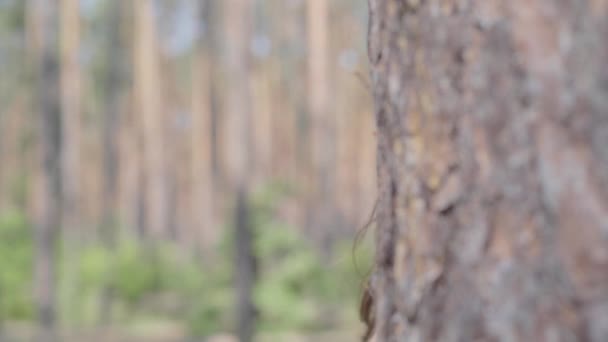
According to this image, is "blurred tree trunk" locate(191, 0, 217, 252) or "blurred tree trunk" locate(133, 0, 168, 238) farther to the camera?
"blurred tree trunk" locate(191, 0, 217, 252)

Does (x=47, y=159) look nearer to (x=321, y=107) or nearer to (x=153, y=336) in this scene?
(x=153, y=336)

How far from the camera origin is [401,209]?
5.16 ft

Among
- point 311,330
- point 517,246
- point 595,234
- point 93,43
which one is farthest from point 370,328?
point 93,43

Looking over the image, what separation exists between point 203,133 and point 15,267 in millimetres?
13748

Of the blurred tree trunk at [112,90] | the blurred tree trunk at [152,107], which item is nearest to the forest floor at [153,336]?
the blurred tree trunk at [152,107]

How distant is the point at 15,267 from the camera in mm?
18266

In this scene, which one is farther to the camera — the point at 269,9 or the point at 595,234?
the point at 269,9

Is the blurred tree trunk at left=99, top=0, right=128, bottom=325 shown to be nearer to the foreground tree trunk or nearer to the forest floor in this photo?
the forest floor

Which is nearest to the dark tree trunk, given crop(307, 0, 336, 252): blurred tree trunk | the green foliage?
the green foliage

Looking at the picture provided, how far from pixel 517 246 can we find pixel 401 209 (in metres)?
0.26

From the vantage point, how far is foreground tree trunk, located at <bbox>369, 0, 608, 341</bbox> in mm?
1290

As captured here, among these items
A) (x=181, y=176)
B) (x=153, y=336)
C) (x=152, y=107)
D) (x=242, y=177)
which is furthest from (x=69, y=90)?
(x=181, y=176)

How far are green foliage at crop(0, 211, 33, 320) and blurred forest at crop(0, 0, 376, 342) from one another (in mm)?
47

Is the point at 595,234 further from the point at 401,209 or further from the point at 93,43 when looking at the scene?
the point at 93,43
